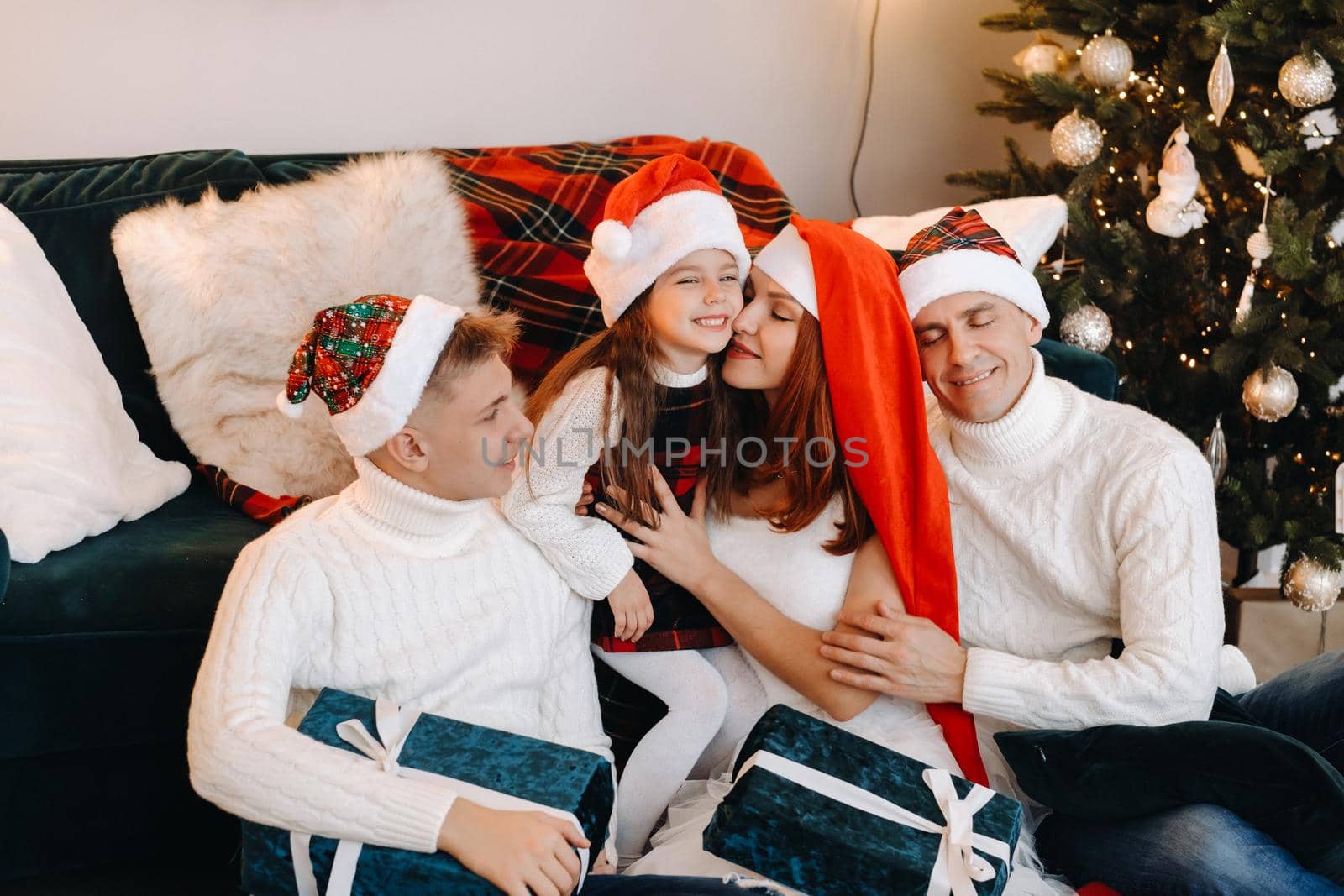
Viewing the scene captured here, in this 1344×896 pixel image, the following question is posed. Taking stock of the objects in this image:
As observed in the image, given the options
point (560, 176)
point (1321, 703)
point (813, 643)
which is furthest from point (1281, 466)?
point (560, 176)

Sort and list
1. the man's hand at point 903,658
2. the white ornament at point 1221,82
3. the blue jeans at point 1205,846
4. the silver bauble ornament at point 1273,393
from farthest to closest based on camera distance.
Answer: the silver bauble ornament at point 1273,393 < the white ornament at point 1221,82 < the man's hand at point 903,658 < the blue jeans at point 1205,846

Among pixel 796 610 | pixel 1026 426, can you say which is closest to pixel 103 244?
pixel 796 610

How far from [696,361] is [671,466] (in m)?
0.17

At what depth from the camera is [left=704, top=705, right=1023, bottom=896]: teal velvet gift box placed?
126cm

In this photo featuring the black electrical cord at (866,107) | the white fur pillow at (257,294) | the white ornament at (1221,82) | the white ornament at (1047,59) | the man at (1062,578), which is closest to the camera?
the man at (1062,578)

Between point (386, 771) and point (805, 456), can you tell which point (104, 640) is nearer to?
point (386, 771)

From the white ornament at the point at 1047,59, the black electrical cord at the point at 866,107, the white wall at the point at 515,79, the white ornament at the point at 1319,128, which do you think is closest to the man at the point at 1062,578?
the white ornament at the point at 1319,128

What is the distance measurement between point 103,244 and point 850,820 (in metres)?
1.76

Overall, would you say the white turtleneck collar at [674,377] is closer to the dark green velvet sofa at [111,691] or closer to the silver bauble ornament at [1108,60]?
the dark green velvet sofa at [111,691]

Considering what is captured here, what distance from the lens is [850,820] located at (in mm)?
1299

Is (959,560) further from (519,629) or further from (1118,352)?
(1118,352)

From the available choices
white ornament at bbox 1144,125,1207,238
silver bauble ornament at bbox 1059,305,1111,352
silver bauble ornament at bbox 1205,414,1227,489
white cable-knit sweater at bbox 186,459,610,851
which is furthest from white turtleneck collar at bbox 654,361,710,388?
silver bauble ornament at bbox 1205,414,1227,489

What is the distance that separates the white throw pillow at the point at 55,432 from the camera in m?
1.69

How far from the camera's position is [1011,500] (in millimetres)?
1642
